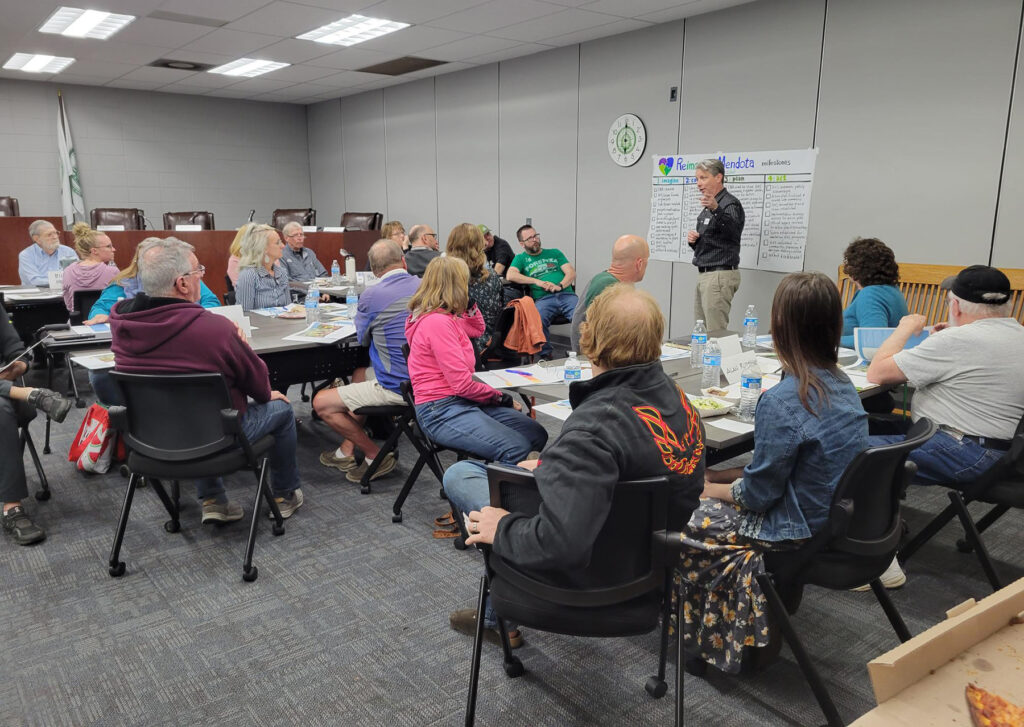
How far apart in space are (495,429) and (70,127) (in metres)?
9.98

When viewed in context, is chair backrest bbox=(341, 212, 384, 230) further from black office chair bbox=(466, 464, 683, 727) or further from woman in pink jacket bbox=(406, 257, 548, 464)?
black office chair bbox=(466, 464, 683, 727)

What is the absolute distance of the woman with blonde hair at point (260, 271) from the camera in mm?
4539

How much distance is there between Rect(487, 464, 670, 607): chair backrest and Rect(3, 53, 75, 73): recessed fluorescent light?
854 cm

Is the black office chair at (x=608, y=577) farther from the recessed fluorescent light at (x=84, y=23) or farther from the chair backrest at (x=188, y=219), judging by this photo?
the chair backrest at (x=188, y=219)

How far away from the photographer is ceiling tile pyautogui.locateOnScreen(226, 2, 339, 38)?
18.4 feet

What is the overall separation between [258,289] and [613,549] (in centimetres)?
379

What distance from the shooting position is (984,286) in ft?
7.84

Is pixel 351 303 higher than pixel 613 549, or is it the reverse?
pixel 351 303

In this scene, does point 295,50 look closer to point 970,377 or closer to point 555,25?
point 555,25

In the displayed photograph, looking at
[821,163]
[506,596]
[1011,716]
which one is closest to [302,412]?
[506,596]

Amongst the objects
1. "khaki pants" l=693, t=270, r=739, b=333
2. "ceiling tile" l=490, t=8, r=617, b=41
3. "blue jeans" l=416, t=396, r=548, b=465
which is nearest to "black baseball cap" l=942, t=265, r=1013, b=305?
"blue jeans" l=416, t=396, r=548, b=465

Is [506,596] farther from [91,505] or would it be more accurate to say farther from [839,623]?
[91,505]

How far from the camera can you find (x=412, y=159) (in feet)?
31.2

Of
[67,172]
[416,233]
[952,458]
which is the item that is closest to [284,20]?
[416,233]
